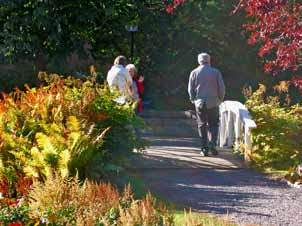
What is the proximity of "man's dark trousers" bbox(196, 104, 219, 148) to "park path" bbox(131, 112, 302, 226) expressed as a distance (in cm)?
28

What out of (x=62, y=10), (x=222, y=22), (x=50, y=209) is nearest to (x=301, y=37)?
(x=50, y=209)

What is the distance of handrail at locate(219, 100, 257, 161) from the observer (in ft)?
40.1

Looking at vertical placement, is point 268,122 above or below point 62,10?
below

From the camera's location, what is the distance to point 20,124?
9953 mm

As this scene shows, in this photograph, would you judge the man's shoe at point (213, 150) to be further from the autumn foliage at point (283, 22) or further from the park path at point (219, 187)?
the autumn foliage at point (283, 22)

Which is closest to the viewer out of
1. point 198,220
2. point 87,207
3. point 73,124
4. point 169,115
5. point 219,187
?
point 198,220

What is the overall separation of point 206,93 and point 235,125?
95 cm

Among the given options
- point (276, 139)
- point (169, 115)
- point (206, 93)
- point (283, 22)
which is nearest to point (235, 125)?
point (206, 93)

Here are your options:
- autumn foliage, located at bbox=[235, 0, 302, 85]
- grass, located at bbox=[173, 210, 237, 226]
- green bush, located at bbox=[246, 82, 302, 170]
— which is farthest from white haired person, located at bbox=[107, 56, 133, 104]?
grass, located at bbox=[173, 210, 237, 226]

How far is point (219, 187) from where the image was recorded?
10156 mm

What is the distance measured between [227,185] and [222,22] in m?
13.2

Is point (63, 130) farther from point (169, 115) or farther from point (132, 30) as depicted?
point (132, 30)

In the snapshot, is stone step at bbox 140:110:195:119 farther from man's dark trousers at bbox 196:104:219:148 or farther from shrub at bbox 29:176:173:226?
shrub at bbox 29:176:173:226

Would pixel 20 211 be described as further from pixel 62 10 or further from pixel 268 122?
pixel 62 10
